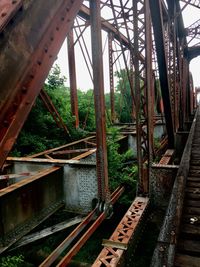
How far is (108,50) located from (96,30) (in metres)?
11.9

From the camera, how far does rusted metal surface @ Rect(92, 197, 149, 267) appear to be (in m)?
3.28

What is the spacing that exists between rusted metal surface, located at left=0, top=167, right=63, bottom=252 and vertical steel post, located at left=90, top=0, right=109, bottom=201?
1.68 metres

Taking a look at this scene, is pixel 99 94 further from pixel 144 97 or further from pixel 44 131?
pixel 44 131

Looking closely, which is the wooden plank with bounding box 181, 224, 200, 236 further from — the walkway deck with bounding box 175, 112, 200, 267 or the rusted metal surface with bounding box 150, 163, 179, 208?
the rusted metal surface with bounding box 150, 163, 179, 208

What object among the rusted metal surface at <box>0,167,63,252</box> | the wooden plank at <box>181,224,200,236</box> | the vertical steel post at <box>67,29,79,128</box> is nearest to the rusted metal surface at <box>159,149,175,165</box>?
the rusted metal surface at <box>0,167,63,252</box>

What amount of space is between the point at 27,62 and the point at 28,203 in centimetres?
401

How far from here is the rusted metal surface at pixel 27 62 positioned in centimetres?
137

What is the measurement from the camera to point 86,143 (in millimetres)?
9594

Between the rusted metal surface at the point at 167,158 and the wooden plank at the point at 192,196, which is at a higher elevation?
the rusted metal surface at the point at 167,158

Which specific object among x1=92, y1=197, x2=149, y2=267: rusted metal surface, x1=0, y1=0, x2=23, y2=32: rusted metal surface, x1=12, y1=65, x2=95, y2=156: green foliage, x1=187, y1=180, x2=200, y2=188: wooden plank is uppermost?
x1=0, y1=0, x2=23, y2=32: rusted metal surface

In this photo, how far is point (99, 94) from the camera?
3.75m

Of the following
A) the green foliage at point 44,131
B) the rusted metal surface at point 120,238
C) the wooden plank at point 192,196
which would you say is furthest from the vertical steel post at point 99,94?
the green foliage at point 44,131

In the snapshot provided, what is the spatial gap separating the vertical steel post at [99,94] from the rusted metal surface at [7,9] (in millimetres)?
2226

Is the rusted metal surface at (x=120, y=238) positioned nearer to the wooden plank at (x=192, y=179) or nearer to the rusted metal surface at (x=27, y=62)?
the wooden plank at (x=192, y=179)
